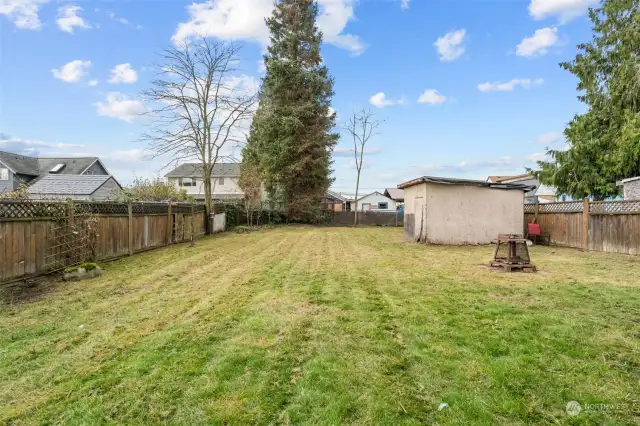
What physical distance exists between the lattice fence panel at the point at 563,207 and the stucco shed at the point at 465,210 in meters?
0.76

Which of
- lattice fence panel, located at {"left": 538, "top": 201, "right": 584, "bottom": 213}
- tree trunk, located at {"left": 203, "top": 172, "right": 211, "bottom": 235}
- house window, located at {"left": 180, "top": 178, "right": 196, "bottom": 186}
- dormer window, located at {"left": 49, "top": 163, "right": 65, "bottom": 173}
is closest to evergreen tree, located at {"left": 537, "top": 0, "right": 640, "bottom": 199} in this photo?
lattice fence panel, located at {"left": 538, "top": 201, "right": 584, "bottom": 213}

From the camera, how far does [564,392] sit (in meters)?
2.43

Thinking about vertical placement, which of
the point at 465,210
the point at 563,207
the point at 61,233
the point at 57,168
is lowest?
the point at 61,233

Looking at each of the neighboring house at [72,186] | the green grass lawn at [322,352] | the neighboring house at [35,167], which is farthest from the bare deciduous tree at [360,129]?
the green grass lawn at [322,352]

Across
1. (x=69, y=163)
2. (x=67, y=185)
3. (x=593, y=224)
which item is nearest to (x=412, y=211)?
(x=593, y=224)

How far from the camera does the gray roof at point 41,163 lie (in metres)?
28.7

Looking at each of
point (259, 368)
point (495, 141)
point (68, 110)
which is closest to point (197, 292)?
point (259, 368)

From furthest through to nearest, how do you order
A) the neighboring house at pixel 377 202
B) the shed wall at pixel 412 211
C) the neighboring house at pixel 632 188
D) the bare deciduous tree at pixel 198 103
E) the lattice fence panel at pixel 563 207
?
the neighboring house at pixel 377 202 < the bare deciduous tree at pixel 198 103 < the shed wall at pixel 412 211 < the neighboring house at pixel 632 188 < the lattice fence panel at pixel 563 207

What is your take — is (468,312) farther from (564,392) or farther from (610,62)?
(610,62)

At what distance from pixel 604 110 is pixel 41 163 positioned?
142ft

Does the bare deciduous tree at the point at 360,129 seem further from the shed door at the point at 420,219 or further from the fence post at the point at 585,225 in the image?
the fence post at the point at 585,225

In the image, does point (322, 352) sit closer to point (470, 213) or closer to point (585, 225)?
point (470, 213)

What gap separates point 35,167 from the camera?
102ft

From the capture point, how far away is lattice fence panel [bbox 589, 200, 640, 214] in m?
9.47
